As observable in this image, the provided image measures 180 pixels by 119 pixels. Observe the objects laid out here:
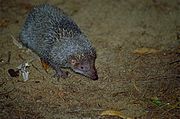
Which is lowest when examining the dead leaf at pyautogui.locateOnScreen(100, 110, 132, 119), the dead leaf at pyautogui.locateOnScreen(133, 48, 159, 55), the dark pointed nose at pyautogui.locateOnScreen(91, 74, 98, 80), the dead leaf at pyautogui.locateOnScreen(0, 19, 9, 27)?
the dead leaf at pyautogui.locateOnScreen(100, 110, 132, 119)

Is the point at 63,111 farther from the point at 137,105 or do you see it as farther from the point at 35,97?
the point at 137,105

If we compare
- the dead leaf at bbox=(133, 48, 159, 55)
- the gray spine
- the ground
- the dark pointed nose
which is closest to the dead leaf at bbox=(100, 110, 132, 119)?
the ground

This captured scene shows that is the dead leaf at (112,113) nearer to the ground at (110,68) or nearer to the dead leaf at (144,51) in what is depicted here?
the ground at (110,68)

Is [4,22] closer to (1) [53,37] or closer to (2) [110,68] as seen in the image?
(1) [53,37]

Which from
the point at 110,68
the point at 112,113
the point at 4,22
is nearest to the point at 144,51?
the point at 110,68

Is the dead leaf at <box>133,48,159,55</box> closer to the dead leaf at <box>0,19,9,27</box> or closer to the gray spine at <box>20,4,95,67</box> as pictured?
the gray spine at <box>20,4,95,67</box>
